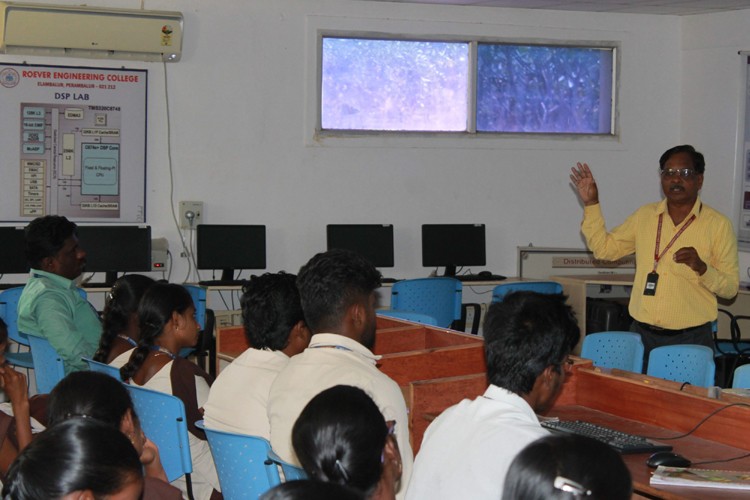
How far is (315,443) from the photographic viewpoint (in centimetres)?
171

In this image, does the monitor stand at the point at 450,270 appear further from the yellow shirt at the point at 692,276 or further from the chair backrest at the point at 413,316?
the yellow shirt at the point at 692,276

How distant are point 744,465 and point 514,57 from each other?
225 inches

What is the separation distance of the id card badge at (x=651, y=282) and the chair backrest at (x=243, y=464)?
2374 mm

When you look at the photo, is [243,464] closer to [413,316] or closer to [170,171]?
[413,316]

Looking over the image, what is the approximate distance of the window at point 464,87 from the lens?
7672 millimetres

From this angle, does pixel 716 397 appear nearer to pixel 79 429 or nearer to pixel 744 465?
pixel 744 465

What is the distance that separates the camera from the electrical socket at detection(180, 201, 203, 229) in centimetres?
727

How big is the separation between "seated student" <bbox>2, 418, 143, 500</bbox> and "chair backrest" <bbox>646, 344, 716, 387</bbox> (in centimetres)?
270

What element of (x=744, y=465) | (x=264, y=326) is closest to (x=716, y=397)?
(x=744, y=465)

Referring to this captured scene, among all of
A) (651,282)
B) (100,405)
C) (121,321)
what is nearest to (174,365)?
(121,321)

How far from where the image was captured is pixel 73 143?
7.07m

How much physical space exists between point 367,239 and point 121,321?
3588 mm

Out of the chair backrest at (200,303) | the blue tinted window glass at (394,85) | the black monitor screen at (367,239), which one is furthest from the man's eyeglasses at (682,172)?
the blue tinted window glass at (394,85)

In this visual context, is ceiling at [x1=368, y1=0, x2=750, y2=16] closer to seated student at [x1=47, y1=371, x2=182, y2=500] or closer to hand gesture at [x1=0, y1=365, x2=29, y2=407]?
hand gesture at [x1=0, y1=365, x2=29, y2=407]
